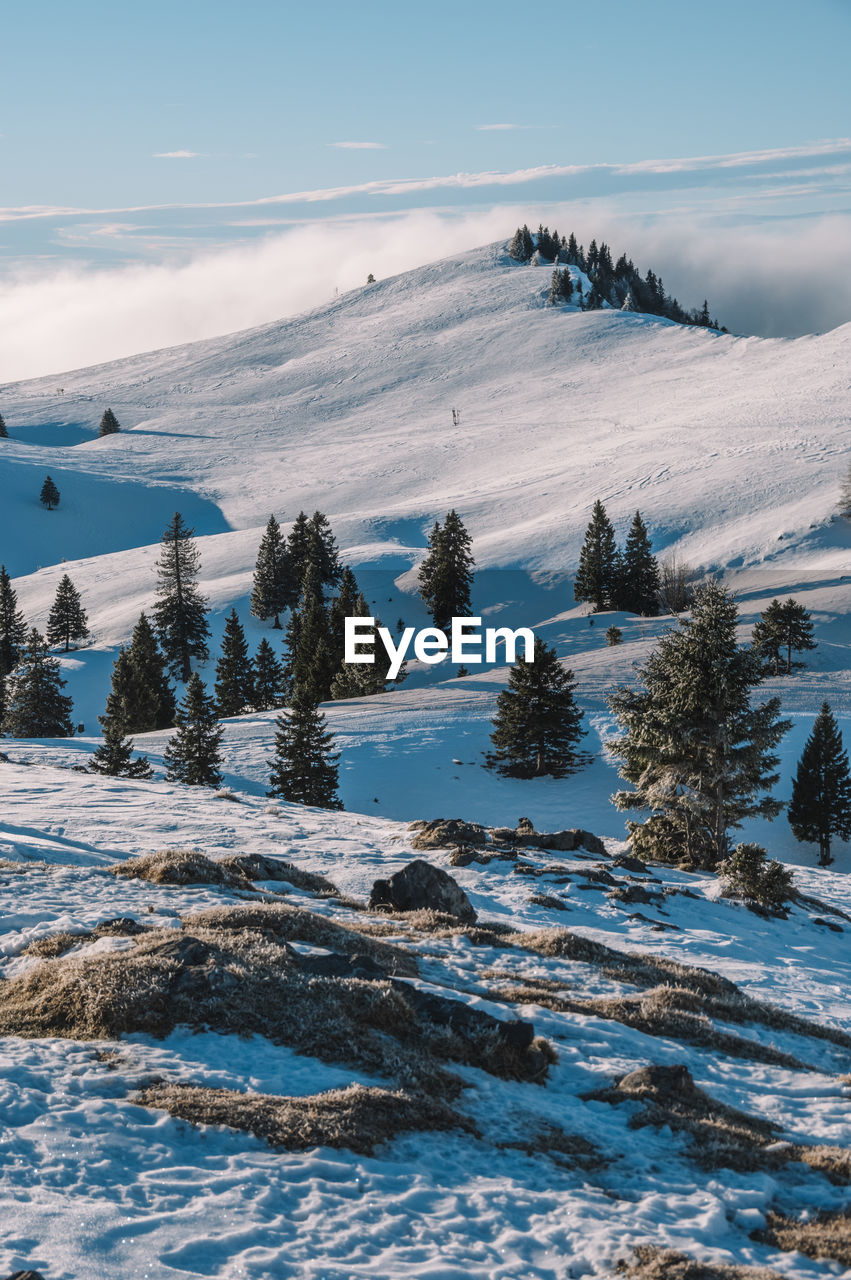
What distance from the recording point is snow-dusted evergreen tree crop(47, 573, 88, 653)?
90.4 meters

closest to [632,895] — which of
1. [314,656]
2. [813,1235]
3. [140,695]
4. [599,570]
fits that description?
[813,1235]

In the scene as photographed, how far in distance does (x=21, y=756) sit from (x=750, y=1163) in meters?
39.8

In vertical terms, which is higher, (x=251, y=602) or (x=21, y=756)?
(x=251, y=602)

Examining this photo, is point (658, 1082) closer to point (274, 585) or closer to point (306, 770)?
point (306, 770)

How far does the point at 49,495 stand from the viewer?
150m

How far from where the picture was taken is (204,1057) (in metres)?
10.0

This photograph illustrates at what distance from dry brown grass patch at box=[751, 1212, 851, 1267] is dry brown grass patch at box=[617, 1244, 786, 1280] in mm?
510

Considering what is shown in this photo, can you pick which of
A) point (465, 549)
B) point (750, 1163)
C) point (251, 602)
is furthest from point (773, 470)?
point (750, 1163)

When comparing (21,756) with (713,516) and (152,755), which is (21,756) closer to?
(152,755)

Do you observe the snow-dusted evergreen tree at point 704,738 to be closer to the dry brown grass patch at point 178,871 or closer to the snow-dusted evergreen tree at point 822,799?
the dry brown grass patch at point 178,871

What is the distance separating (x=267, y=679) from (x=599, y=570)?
33.2 metres

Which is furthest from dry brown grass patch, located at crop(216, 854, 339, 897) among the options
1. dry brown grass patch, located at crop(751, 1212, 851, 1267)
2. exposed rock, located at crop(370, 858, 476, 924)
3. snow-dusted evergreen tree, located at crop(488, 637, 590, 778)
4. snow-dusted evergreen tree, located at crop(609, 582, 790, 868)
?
snow-dusted evergreen tree, located at crop(488, 637, 590, 778)

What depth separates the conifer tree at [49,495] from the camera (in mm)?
150250

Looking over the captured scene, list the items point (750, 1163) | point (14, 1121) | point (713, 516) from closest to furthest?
point (14, 1121) → point (750, 1163) → point (713, 516)
